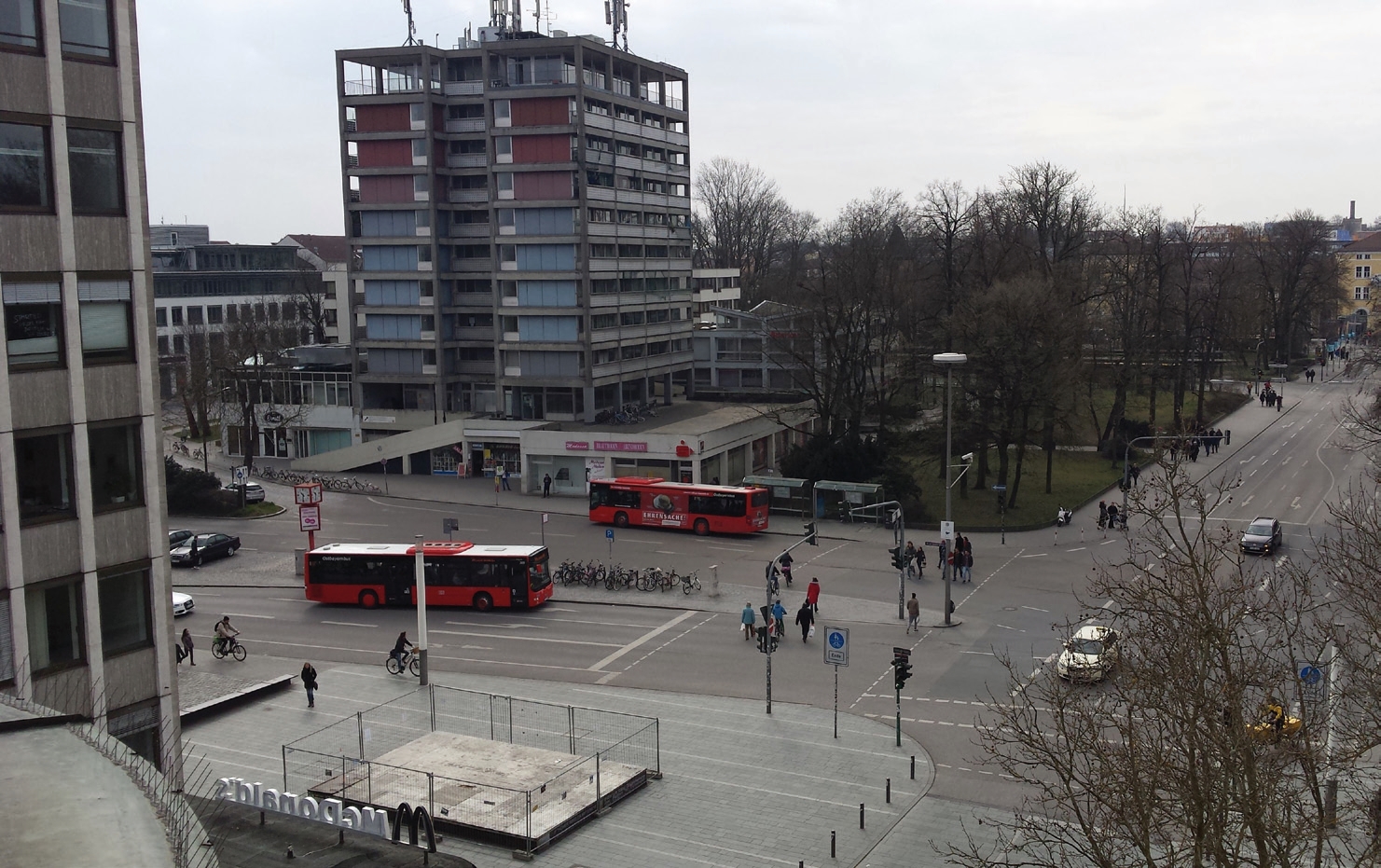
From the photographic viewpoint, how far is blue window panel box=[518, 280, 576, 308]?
63844 millimetres

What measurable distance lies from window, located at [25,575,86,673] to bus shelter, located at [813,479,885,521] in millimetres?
34454

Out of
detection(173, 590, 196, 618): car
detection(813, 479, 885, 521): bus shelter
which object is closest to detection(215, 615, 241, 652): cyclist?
detection(173, 590, 196, 618): car

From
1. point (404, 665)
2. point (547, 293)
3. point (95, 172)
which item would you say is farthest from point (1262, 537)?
point (95, 172)

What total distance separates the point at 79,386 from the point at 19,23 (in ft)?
17.0

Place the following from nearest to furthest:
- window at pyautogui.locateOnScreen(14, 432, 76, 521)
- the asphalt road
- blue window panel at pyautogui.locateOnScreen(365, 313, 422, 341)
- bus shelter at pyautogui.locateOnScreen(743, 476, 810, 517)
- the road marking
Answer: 1. window at pyautogui.locateOnScreen(14, 432, 76, 521)
2. the asphalt road
3. the road marking
4. bus shelter at pyautogui.locateOnScreen(743, 476, 810, 517)
5. blue window panel at pyautogui.locateOnScreen(365, 313, 422, 341)

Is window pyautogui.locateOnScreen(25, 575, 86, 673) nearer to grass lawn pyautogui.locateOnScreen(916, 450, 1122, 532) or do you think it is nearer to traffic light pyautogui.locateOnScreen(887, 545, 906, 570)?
traffic light pyautogui.locateOnScreen(887, 545, 906, 570)

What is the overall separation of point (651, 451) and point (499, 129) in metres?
20.8

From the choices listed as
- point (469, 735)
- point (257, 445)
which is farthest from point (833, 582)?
point (257, 445)

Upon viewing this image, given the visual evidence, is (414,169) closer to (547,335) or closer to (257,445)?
(547,335)

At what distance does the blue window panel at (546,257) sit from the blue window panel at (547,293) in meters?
0.71

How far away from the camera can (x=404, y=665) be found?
1227 inches

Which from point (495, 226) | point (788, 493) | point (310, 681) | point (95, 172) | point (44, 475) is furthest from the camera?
point (495, 226)

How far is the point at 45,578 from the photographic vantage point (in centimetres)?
1697

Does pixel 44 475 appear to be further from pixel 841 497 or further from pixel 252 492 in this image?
pixel 252 492
